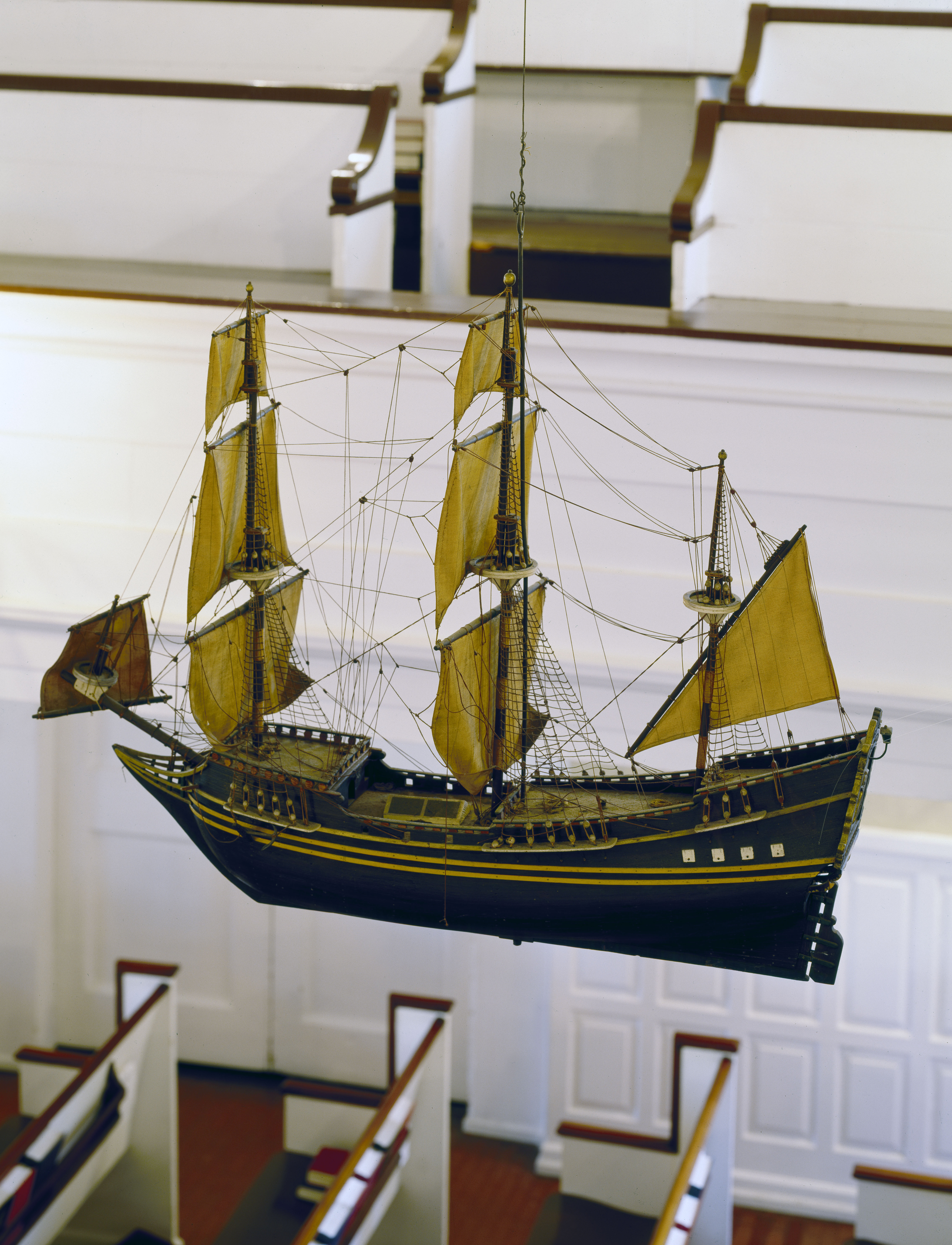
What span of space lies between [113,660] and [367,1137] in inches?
72.6

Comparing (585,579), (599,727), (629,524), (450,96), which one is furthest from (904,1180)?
(450,96)

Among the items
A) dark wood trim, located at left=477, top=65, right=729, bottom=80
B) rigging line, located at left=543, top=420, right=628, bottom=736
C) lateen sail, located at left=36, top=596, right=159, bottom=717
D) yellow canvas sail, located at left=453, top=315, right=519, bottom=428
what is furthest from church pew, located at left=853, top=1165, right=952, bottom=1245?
dark wood trim, located at left=477, top=65, right=729, bottom=80

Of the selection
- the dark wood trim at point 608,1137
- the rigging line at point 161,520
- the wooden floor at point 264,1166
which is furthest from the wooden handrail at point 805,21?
the wooden floor at point 264,1166

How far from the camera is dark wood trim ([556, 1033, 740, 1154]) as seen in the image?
443 cm

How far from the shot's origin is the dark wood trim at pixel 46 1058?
15.5 feet

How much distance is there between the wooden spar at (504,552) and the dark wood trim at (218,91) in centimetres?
264

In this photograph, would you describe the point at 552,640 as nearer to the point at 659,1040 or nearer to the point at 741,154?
the point at 741,154

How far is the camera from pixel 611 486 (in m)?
3.50

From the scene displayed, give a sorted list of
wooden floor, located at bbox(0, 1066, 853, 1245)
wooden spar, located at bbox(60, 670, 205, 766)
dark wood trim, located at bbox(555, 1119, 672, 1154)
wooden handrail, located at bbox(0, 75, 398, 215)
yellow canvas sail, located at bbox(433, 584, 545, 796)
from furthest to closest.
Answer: wooden floor, located at bbox(0, 1066, 853, 1245)
wooden handrail, located at bbox(0, 75, 398, 215)
dark wood trim, located at bbox(555, 1119, 672, 1154)
wooden spar, located at bbox(60, 670, 205, 766)
yellow canvas sail, located at bbox(433, 584, 545, 796)

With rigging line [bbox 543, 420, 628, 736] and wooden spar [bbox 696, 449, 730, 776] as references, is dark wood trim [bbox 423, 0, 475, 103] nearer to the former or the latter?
rigging line [bbox 543, 420, 628, 736]

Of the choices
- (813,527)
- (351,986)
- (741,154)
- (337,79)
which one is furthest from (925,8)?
(351,986)

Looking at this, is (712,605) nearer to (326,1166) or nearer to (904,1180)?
(904,1180)

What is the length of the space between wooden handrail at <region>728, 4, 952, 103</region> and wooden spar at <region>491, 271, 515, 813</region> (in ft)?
9.61

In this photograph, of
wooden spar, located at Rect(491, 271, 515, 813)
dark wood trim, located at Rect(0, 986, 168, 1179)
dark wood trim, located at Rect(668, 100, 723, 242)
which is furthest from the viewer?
dark wood trim, located at Rect(668, 100, 723, 242)
